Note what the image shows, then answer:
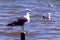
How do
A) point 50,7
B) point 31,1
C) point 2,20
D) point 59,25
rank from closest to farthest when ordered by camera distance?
point 59,25 → point 2,20 → point 50,7 → point 31,1

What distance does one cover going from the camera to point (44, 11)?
55.0ft

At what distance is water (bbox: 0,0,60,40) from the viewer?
11.0 meters

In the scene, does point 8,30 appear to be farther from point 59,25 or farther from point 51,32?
point 59,25

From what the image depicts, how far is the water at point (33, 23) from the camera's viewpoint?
434 inches

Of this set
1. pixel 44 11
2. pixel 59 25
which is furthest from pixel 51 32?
pixel 44 11

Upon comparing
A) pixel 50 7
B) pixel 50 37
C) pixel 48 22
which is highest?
pixel 50 7

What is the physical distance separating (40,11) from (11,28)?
541cm

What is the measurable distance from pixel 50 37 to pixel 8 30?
167 cm

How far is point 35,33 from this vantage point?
11.4 meters

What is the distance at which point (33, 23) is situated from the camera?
13320 millimetres

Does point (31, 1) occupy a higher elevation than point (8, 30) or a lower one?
higher

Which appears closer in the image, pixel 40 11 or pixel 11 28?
pixel 11 28

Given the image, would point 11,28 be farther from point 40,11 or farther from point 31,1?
point 31,1

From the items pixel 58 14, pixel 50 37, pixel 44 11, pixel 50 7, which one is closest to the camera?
pixel 50 37
